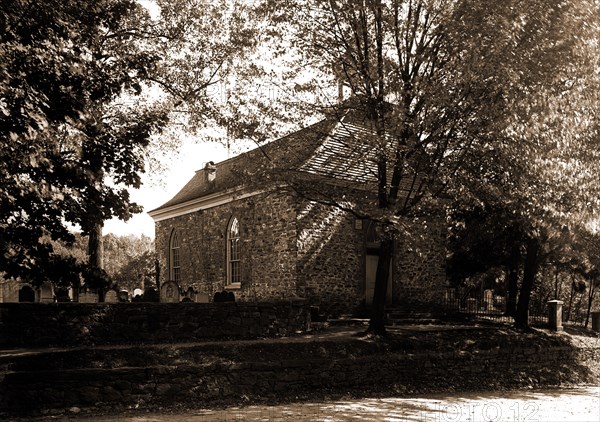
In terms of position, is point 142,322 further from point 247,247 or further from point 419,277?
point 419,277

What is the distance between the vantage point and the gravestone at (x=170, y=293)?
59.5 feet

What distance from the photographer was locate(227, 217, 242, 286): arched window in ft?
80.2

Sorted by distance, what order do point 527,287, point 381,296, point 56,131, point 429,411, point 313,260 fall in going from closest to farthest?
point 56,131, point 429,411, point 381,296, point 527,287, point 313,260

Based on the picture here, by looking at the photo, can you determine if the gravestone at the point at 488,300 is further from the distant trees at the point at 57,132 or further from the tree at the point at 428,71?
the distant trees at the point at 57,132

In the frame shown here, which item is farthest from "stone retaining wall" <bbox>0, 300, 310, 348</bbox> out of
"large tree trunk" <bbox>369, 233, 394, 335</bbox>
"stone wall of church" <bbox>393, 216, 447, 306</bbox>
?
"stone wall of church" <bbox>393, 216, 447, 306</bbox>

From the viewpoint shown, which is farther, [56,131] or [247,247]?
[247,247]

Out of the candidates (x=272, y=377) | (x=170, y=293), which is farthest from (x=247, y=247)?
(x=272, y=377)

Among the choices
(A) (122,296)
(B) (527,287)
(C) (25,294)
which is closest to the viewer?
(C) (25,294)

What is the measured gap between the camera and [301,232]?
20.6m

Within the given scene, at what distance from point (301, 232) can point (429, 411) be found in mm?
10898

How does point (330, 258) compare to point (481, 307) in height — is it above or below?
above

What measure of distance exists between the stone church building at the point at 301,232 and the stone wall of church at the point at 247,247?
4 centimetres

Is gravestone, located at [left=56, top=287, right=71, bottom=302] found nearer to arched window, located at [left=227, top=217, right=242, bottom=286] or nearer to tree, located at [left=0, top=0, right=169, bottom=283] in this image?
arched window, located at [left=227, top=217, right=242, bottom=286]

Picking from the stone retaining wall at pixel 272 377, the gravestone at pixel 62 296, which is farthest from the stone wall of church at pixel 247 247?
the stone retaining wall at pixel 272 377
